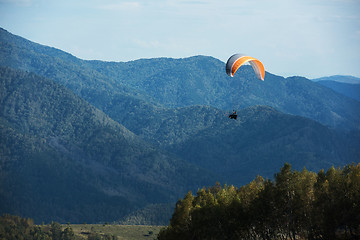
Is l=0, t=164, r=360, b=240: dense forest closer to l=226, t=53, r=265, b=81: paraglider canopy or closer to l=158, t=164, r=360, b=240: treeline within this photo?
l=158, t=164, r=360, b=240: treeline

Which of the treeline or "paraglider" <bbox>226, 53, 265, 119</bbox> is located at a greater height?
"paraglider" <bbox>226, 53, 265, 119</bbox>

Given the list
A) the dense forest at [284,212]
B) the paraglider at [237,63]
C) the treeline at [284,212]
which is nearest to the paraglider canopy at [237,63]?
the paraglider at [237,63]

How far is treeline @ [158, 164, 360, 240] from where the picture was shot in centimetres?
8431

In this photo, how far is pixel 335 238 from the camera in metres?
82.9

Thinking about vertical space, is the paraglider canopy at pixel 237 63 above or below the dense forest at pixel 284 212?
above

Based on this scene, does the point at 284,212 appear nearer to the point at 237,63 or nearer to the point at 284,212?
the point at 284,212

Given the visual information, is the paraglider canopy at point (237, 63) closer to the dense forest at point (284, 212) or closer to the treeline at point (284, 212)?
the treeline at point (284, 212)

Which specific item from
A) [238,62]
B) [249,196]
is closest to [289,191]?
[249,196]

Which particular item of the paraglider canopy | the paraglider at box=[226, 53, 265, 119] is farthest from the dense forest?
the paraglider canopy

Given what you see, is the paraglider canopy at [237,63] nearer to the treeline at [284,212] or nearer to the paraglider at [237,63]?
the paraglider at [237,63]

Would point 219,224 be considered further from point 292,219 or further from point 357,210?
point 357,210

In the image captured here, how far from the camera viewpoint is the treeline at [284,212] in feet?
277

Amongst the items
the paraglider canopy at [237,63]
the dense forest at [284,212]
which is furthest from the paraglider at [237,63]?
the dense forest at [284,212]

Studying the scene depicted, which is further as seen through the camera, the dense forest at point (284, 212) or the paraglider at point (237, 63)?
the paraglider at point (237, 63)
